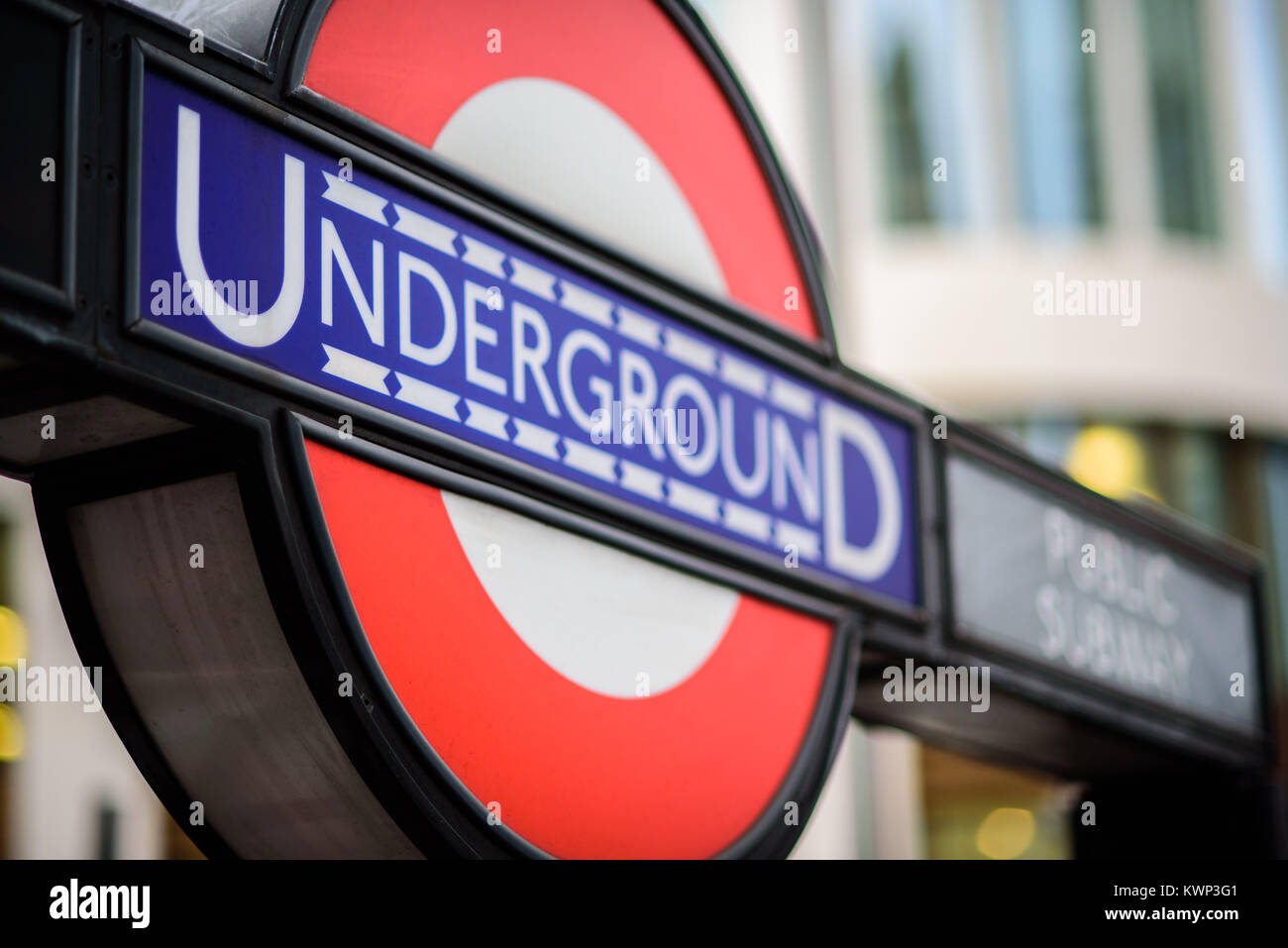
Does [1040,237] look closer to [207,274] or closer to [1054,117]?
[1054,117]

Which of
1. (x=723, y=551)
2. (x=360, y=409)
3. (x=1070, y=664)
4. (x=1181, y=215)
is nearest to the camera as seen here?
(x=360, y=409)

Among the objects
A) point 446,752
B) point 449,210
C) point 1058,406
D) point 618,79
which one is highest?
point 1058,406

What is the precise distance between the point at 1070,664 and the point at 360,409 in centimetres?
185

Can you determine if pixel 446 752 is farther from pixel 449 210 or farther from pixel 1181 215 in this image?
pixel 1181 215

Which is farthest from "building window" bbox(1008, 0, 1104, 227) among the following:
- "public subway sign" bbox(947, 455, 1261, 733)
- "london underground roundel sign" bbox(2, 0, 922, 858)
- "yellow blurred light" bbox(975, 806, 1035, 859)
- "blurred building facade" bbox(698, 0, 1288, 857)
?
"london underground roundel sign" bbox(2, 0, 922, 858)

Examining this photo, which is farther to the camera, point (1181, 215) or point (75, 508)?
point (1181, 215)

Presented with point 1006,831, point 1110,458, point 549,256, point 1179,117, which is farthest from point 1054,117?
point 549,256

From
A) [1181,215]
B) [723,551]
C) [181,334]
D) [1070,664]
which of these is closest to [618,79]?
[723,551]

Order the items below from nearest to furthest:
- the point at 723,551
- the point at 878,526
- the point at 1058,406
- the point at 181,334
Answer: the point at 181,334 < the point at 723,551 < the point at 878,526 < the point at 1058,406

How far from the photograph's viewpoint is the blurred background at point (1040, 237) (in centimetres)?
1196

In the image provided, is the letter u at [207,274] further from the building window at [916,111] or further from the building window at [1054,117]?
the building window at [1054,117]

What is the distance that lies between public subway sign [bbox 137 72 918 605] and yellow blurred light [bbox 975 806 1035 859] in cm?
946

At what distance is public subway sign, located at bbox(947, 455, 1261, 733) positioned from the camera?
3.19 meters

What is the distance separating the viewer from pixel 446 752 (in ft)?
6.78
